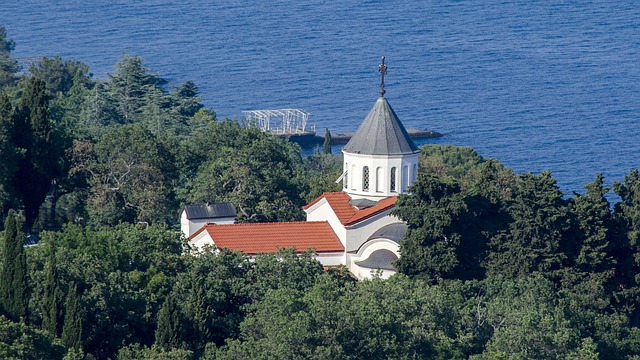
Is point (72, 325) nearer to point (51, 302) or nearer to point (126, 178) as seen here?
point (51, 302)

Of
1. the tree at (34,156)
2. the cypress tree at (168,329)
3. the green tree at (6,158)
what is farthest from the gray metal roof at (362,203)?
the green tree at (6,158)

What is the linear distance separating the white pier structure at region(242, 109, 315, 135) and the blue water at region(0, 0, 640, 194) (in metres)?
1.54

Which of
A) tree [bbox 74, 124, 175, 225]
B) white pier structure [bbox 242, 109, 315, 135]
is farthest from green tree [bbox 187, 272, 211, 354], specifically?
white pier structure [bbox 242, 109, 315, 135]

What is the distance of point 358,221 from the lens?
2435 inches

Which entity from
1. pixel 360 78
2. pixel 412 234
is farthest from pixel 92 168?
pixel 360 78

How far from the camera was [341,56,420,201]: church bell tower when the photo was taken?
63.2 m

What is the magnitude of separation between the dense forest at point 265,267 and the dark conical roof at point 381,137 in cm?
232

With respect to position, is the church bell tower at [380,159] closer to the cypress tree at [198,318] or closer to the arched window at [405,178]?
the arched window at [405,178]

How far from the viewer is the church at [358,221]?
61625mm

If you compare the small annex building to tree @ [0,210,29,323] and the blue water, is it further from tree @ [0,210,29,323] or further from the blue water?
the blue water

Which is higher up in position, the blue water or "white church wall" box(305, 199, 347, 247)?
the blue water

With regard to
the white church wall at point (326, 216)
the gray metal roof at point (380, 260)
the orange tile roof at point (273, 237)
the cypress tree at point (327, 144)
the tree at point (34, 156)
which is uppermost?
the cypress tree at point (327, 144)

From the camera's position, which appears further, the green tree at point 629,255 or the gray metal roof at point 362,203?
the gray metal roof at point 362,203

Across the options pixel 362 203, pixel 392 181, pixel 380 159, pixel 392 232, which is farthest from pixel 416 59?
pixel 392 232
